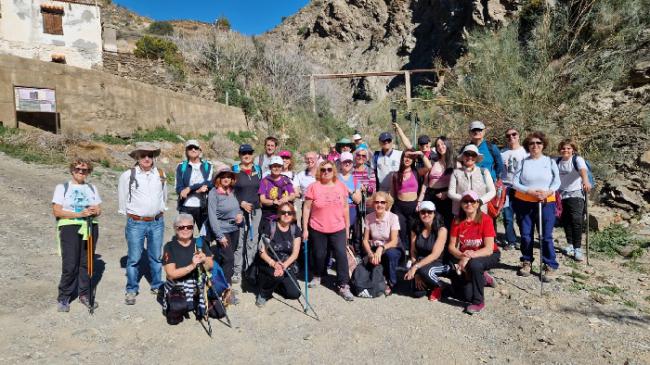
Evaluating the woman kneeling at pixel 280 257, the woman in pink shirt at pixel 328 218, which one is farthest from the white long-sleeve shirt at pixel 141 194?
the woman in pink shirt at pixel 328 218

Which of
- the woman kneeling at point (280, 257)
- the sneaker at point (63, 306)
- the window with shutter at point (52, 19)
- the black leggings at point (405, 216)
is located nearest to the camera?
the sneaker at point (63, 306)

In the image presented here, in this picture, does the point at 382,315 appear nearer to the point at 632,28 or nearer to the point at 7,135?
the point at 632,28

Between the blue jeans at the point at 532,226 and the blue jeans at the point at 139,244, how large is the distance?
13.7 feet

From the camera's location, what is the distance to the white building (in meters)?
19.1

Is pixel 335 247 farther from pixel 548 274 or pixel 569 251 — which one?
pixel 569 251

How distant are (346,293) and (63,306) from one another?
2.78 meters

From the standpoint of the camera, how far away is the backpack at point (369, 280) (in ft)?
14.6

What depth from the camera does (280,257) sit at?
4.37 m

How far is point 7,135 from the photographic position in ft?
31.6

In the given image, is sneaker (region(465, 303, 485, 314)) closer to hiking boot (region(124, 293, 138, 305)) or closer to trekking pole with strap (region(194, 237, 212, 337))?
trekking pole with strap (region(194, 237, 212, 337))

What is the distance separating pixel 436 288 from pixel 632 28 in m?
8.75

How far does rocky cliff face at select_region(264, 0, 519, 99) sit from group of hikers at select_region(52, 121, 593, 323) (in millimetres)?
23896

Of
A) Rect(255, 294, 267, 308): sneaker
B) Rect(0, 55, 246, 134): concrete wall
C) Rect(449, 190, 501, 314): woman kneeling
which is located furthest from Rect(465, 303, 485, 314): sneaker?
Rect(0, 55, 246, 134): concrete wall

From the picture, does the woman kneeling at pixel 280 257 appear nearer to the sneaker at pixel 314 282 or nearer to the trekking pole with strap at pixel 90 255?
the sneaker at pixel 314 282
